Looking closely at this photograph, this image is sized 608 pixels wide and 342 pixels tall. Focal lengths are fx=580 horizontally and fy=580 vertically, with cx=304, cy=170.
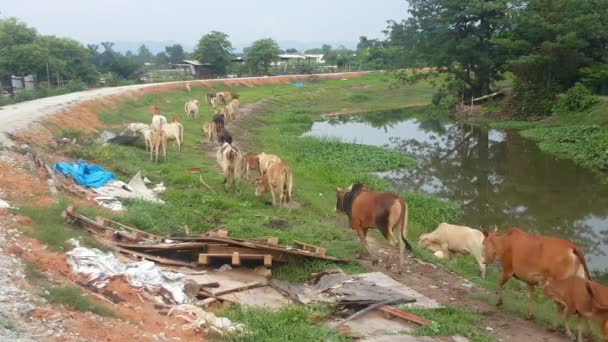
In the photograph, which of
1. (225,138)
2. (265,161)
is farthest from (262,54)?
(265,161)

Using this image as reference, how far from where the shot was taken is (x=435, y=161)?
26.7m

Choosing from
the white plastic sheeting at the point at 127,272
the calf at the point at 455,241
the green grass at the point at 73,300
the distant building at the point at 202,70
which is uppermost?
the distant building at the point at 202,70

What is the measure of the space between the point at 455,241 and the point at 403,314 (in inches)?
197

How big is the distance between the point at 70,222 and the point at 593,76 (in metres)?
33.6

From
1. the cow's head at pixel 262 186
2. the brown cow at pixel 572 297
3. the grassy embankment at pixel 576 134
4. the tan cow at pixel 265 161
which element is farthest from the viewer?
the grassy embankment at pixel 576 134

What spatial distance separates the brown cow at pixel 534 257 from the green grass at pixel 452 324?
97 centimetres

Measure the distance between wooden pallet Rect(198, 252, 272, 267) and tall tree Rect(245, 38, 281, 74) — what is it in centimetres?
6075

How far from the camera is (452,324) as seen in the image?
8.18 m

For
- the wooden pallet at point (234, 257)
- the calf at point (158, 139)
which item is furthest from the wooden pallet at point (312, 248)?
the calf at point (158, 139)

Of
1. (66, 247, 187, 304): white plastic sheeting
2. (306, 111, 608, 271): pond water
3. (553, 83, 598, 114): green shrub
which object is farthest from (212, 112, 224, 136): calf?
(553, 83, 598, 114): green shrub

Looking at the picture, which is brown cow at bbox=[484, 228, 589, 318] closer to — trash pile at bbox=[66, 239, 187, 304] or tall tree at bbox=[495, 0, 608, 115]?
trash pile at bbox=[66, 239, 187, 304]

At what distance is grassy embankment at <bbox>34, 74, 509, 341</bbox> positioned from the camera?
8.70 m

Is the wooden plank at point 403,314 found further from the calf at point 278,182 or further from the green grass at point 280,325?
the calf at point 278,182

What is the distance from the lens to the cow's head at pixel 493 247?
9.38 meters
